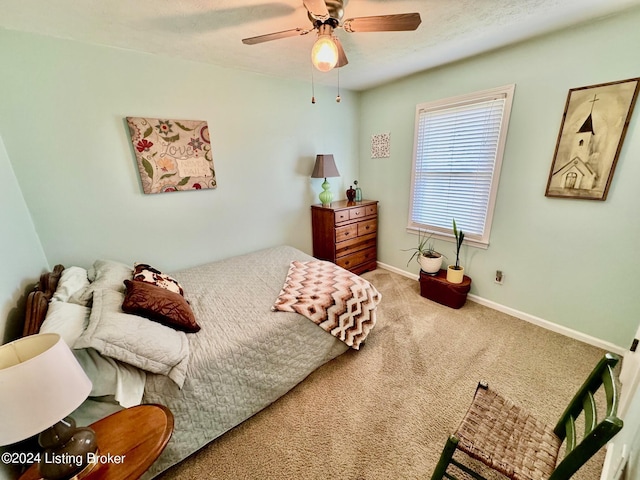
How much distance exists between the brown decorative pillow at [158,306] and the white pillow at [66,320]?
176 mm

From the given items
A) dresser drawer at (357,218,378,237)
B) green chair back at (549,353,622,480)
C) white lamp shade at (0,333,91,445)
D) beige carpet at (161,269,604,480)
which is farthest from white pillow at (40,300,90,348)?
dresser drawer at (357,218,378,237)

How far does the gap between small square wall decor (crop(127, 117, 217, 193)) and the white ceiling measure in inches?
21.5

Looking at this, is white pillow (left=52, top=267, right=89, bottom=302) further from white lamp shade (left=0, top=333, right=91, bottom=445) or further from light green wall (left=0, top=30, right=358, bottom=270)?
white lamp shade (left=0, top=333, right=91, bottom=445)

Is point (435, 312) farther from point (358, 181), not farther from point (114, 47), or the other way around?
point (114, 47)

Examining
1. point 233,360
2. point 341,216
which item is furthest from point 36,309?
point 341,216

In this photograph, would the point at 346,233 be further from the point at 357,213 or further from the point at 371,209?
the point at 371,209

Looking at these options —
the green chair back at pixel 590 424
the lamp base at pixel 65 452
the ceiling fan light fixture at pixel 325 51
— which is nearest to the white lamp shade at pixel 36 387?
the lamp base at pixel 65 452

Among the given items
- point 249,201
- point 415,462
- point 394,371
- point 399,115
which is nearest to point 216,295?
point 249,201

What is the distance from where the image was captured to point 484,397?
115 cm

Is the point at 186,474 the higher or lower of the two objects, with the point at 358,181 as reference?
lower

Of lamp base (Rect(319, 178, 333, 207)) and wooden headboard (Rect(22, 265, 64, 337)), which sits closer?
wooden headboard (Rect(22, 265, 64, 337))

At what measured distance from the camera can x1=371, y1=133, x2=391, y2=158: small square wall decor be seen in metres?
3.12

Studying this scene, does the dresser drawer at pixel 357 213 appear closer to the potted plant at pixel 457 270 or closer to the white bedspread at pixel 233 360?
the potted plant at pixel 457 270

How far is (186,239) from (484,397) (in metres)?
2.55
